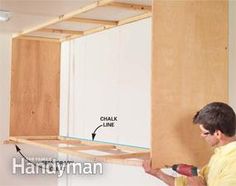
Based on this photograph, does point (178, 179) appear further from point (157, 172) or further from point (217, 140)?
point (217, 140)

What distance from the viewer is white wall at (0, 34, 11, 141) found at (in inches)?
147

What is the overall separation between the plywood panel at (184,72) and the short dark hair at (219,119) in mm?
239

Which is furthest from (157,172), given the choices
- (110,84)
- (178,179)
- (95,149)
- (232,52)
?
(110,84)

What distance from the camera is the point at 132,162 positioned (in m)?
2.02

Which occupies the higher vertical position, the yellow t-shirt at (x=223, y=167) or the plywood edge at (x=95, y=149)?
the yellow t-shirt at (x=223, y=167)

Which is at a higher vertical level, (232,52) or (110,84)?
(232,52)

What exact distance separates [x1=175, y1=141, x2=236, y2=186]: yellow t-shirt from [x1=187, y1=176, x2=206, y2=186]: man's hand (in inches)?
1.0

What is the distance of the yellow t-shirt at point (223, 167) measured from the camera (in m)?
1.56

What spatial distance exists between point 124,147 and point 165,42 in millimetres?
1069

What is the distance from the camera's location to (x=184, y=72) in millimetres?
2016

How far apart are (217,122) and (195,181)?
0.26 m

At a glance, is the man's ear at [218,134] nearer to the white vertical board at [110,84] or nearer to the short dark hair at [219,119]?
the short dark hair at [219,119]

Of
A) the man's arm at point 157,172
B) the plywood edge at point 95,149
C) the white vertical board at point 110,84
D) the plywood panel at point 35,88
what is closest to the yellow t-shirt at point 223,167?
the man's arm at point 157,172

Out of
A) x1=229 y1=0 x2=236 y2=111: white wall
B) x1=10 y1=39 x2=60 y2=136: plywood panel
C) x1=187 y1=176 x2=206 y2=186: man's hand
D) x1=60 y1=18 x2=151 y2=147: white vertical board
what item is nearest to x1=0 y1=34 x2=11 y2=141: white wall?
x1=10 y1=39 x2=60 y2=136: plywood panel
